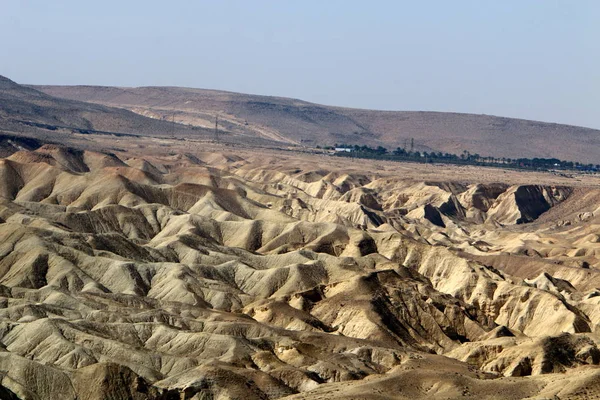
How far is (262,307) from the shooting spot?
13162 centimetres

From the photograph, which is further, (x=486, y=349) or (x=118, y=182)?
(x=118, y=182)

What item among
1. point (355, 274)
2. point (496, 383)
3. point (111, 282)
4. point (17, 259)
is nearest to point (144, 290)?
point (111, 282)

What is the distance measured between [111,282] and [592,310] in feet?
182

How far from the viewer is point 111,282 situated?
136m

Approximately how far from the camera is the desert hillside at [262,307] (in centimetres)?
9331

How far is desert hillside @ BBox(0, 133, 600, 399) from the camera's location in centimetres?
9331

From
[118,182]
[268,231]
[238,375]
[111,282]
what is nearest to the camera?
[238,375]

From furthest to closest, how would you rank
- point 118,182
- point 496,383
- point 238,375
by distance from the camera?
point 118,182
point 238,375
point 496,383

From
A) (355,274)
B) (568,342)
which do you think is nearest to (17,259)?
(355,274)

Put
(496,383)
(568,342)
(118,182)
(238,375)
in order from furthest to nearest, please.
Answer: (118,182) < (568,342) < (238,375) < (496,383)

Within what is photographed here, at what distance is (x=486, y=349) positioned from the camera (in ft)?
370

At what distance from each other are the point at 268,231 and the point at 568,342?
69.5m

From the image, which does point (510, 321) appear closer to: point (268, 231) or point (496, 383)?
point (268, 231)

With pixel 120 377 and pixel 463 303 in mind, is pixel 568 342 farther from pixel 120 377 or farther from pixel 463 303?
pixel 120 377
